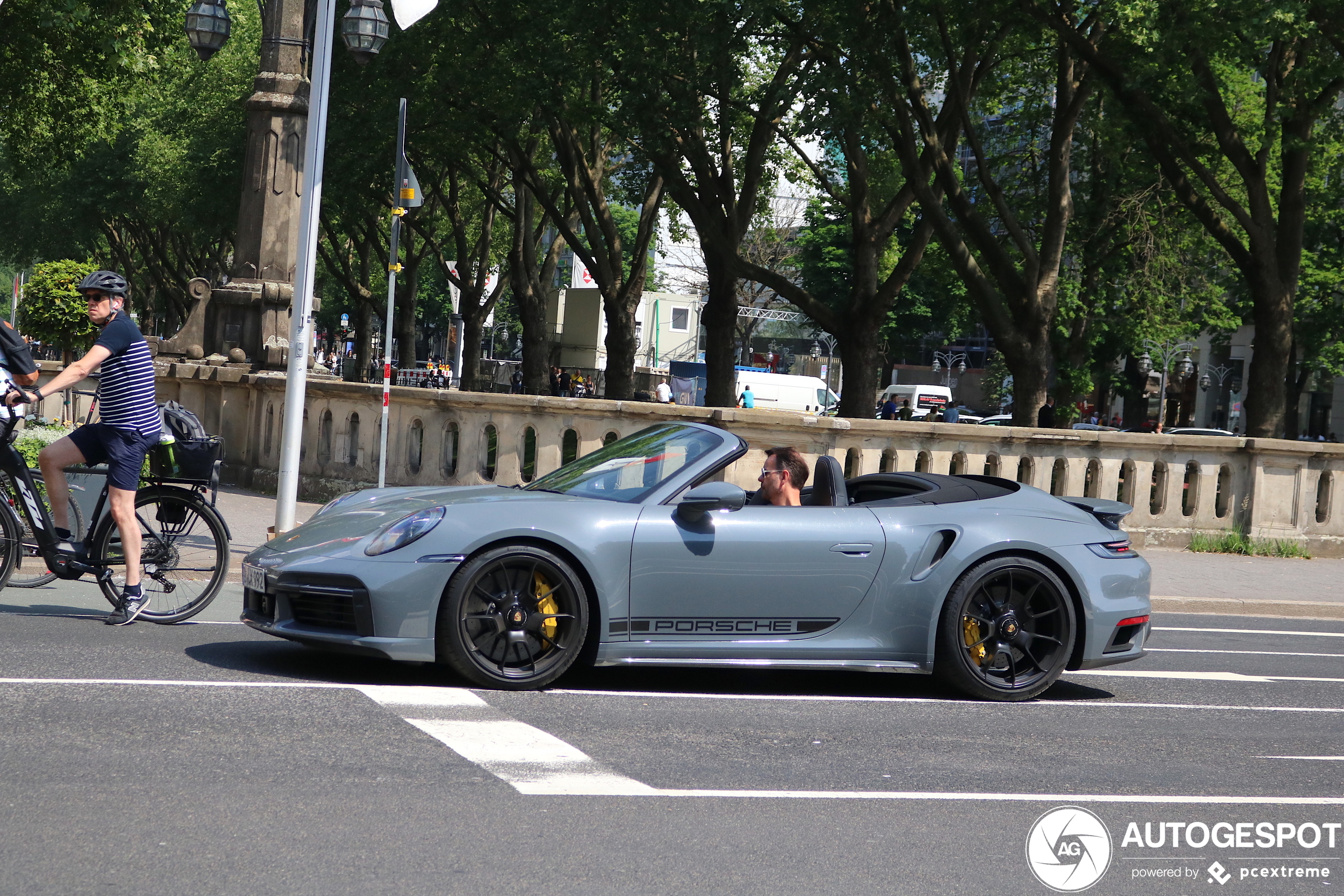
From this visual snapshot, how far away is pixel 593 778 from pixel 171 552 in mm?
3677

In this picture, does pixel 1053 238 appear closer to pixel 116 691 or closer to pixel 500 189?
pixel 116 691

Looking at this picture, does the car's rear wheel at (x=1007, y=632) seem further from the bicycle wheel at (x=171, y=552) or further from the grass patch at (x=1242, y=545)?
the grass patch at (x=1242, y=545)

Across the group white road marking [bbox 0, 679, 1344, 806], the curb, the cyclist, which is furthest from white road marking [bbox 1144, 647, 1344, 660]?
the cyclist

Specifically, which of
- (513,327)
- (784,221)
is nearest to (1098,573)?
(784,221)

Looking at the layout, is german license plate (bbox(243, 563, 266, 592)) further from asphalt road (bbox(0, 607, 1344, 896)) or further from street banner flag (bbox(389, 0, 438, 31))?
street banner flag (bbox(389, 0, 438, 31))

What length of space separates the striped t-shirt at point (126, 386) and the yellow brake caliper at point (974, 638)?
166 inches

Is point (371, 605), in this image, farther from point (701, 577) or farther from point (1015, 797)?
point (1015, 797)

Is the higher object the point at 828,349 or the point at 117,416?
the point at 828,349

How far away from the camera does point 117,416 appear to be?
296 inches

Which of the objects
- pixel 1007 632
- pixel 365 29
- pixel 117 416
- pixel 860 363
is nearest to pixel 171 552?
pixel 117 416

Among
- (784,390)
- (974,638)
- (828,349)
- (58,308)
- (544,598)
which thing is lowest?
(974,638)

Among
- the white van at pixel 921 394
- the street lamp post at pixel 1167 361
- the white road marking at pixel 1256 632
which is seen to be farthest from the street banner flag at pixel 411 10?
the white van at pixel 921 394

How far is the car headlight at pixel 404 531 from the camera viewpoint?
253 inches

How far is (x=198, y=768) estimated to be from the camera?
16.3 ft
